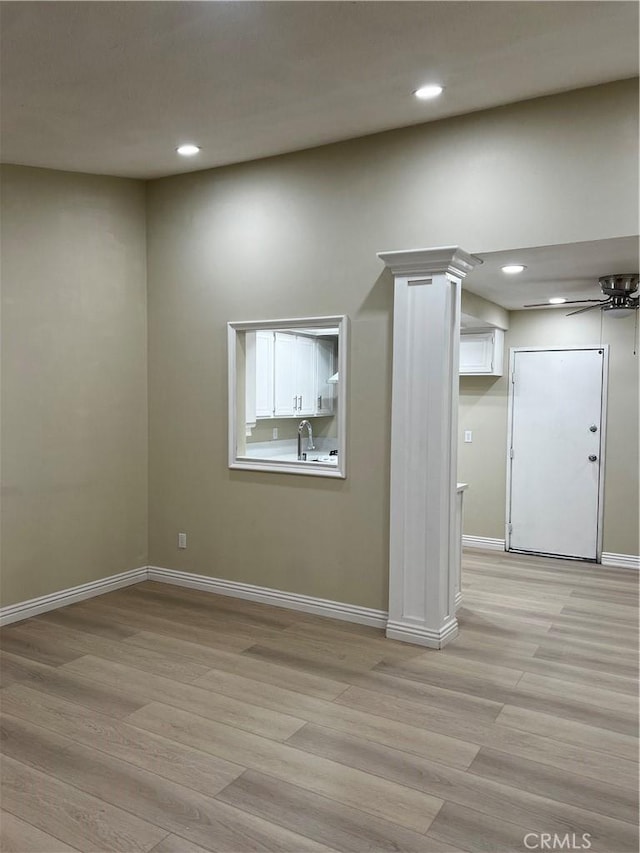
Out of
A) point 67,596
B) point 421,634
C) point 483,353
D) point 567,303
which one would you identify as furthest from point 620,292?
point 67,596

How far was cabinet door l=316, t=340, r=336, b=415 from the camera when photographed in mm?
7207

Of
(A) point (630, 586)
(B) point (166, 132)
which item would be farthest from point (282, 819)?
(A) point (630, 586)

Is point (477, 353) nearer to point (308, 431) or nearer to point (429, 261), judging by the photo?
point (308, 431)

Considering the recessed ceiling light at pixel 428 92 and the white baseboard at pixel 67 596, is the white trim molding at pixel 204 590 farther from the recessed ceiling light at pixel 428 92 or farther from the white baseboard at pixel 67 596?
the recessed ceiling light at pixel 428 92

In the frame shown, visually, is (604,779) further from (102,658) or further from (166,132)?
(166,132)

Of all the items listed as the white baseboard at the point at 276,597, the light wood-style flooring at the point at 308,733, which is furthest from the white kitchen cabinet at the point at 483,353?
the white baseboard at the point at 276,597

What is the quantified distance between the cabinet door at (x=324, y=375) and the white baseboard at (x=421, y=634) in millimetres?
3563

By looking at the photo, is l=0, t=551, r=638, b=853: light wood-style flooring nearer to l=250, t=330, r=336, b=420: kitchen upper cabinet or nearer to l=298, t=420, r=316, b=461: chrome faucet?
l=250, t=330, r=336, b=420: kitchen upper cabinet

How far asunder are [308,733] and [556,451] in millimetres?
4180

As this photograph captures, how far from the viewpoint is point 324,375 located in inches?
289

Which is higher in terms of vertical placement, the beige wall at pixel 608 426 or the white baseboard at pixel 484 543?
the beige wall at pixel 608 426

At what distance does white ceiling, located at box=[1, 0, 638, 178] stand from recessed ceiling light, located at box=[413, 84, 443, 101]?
0.05 metres

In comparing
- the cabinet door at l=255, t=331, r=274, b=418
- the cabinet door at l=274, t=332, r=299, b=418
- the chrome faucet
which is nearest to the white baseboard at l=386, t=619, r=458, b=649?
the cabinet door at l=255, t=331, r=274, b=418

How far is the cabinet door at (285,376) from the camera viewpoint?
253 inches
